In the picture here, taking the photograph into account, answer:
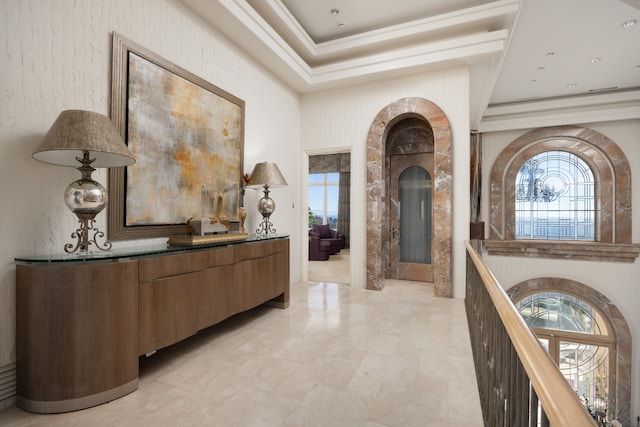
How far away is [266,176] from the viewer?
4.04 metres

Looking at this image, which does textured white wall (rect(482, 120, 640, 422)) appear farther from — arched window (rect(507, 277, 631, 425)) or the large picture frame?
→ the large picture frame

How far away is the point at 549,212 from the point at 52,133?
9.28 m

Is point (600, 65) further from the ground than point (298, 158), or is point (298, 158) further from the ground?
point (600, 65)

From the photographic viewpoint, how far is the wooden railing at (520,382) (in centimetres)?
65

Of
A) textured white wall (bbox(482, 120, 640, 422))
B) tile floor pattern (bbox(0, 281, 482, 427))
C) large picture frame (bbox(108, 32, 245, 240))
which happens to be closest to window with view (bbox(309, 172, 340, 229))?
textured white wall (bbox(482, 120, 640, 422))

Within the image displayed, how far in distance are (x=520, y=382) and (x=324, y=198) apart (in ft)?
35.7

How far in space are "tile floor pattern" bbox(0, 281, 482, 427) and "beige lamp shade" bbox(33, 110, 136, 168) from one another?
65.6 inches

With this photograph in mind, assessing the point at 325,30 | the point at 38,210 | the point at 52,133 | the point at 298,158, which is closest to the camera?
the point at 52,133

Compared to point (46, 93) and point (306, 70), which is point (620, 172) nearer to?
point (306, 70)

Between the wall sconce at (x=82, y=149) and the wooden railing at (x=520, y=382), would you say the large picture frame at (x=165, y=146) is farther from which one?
the wooden railing at (x=520, y=382)

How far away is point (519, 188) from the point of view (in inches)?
305

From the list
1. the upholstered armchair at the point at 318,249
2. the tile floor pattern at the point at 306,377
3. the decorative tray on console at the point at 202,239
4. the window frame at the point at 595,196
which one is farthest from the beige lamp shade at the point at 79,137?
the window frame at the point at 595,196

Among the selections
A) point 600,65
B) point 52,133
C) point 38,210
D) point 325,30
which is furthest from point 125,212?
point 600,65

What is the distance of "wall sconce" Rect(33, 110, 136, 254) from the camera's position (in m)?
1.95
